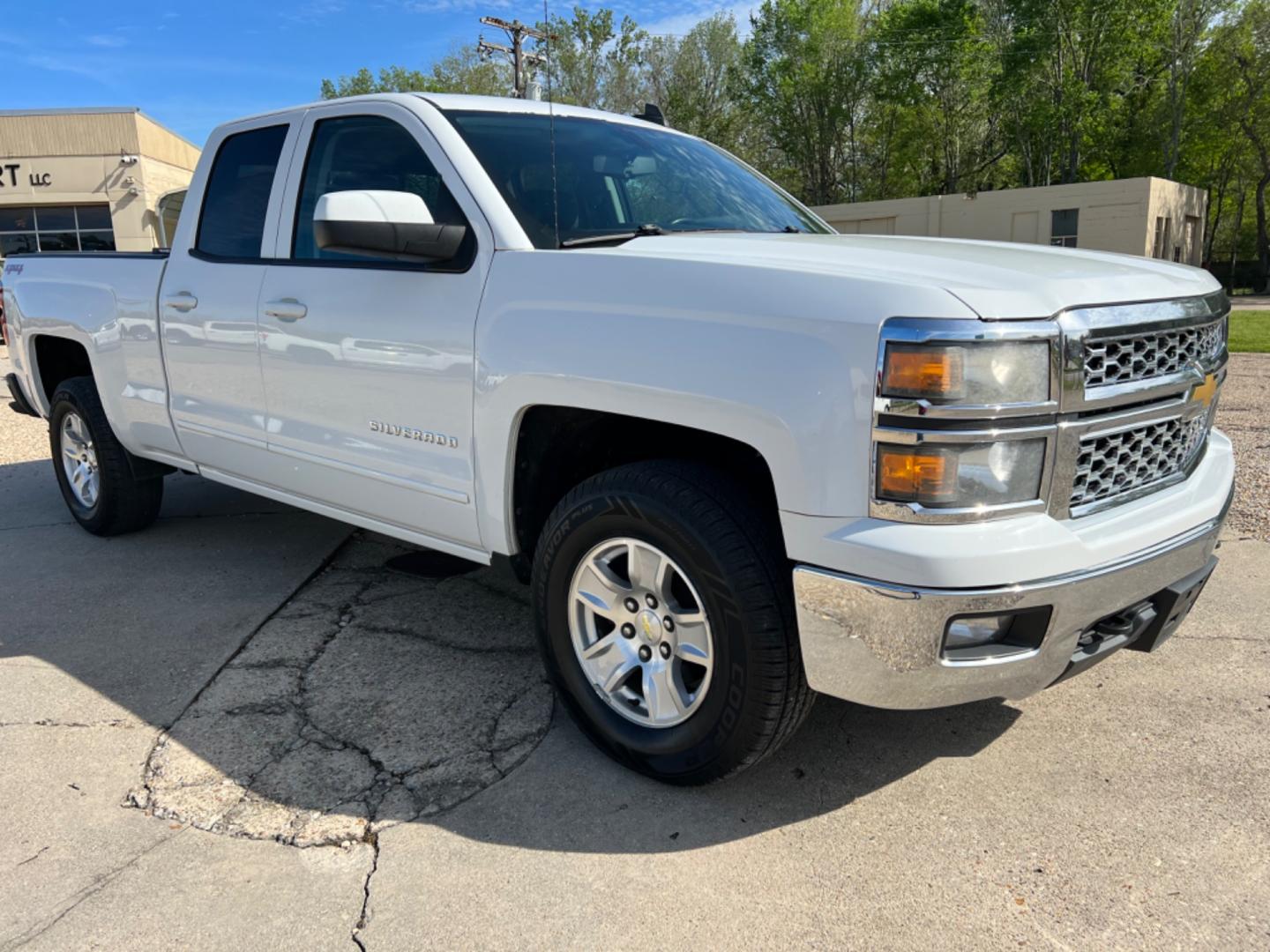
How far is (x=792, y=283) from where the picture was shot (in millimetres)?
2287

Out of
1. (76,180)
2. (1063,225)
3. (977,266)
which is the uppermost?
(76,180)

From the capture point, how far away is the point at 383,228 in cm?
282

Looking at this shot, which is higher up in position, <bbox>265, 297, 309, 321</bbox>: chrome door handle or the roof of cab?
the roof of cab

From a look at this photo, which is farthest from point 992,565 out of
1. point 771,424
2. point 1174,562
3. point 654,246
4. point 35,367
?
point 35,367

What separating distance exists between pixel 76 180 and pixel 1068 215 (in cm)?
3300

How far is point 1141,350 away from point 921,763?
1.31 m

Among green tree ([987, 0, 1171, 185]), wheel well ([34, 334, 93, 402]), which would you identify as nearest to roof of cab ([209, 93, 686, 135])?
wheel well ([34, 334, 93, 402])

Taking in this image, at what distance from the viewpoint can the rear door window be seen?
3.97 meters

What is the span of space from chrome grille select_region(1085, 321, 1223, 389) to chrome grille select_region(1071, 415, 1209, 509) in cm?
13

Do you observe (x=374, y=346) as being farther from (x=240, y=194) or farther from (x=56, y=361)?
(x=56, y=361)

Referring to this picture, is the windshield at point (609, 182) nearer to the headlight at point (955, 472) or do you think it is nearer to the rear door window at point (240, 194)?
the rear door window at point (240, 194)

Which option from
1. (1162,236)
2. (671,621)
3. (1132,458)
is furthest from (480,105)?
(1162,236)

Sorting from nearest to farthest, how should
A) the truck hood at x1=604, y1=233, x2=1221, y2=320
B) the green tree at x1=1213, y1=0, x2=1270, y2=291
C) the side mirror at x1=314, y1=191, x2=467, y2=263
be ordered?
the truck hood at x1=604, y1=233, x2=1221, y2=320
the side mirror at x1=314, y1=191, x2=467, y2=263
the green tree at x1=1213, y1=0, x2=1270, y2=291

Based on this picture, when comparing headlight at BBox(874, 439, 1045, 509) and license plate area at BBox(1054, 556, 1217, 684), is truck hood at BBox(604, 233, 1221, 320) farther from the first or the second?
license plate area at BBox(1054, 556, 1217, 684)
